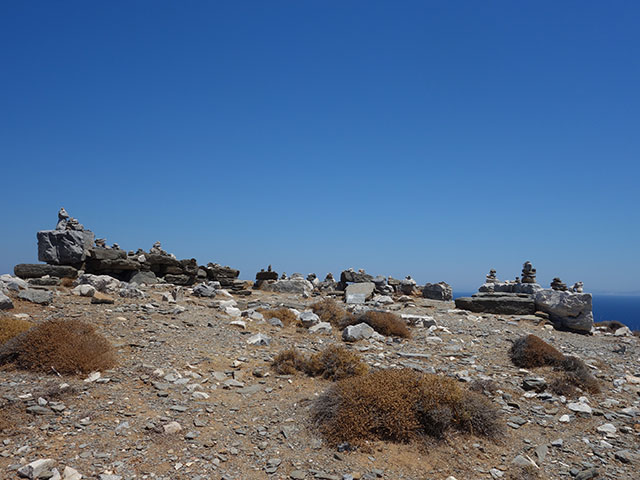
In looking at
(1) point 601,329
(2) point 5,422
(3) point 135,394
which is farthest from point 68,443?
(1) point 601,329

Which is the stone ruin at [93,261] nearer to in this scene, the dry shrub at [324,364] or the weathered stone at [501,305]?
the dry shrub at [324,364]

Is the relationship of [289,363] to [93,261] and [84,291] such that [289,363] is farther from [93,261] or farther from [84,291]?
[93,261]

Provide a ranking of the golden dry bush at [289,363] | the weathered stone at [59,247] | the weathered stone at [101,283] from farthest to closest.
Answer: the weathered stone at [59,247], the weathered stone at [101,283], the golden dry bush at [289,363]

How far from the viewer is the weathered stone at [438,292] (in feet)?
81.9

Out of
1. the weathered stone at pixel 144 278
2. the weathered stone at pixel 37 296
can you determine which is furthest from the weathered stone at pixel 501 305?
the weathered stone at pixel 37 296

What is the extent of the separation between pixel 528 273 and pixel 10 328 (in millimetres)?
24530

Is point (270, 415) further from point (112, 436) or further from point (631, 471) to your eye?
point (631, 471)

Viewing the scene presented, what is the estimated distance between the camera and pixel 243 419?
6.64 m

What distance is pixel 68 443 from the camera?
5.41 m

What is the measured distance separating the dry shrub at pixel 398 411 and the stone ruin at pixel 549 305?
13.1 meters

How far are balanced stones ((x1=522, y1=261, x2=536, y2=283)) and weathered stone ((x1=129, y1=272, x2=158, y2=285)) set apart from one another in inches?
853

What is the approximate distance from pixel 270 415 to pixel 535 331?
42.0 ft

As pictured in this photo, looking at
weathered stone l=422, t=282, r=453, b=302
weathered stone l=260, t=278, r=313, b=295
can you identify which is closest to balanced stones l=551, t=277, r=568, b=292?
weathered stone l=422, t=282, r=453, b=302

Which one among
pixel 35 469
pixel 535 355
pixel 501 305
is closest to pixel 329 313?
pixel 535 355
